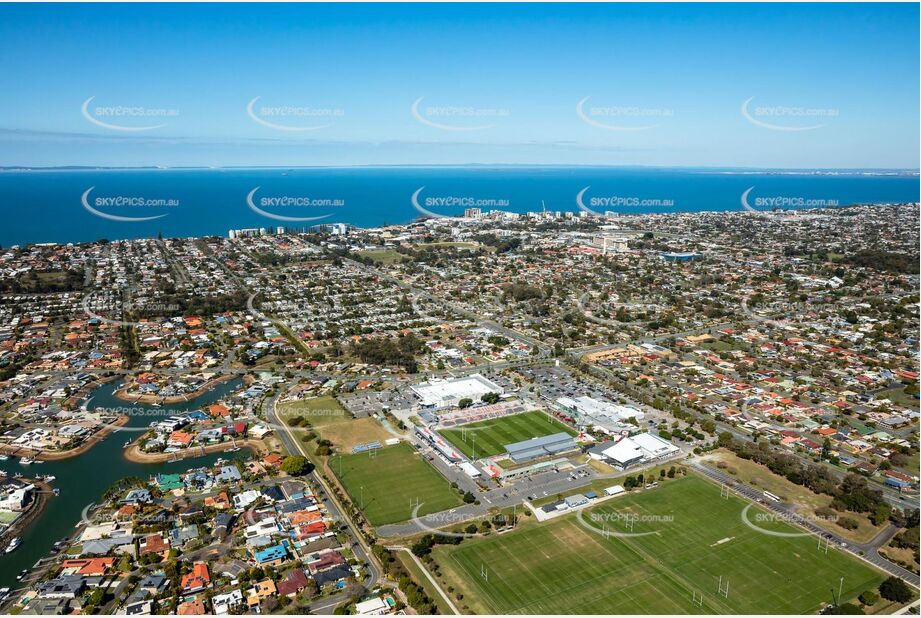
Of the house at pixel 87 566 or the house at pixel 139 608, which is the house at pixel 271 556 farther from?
the house at pixel 87 566

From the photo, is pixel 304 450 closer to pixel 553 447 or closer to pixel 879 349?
pixel 553 447

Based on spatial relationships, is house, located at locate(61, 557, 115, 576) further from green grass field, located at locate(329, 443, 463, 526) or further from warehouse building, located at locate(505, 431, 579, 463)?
warehouse building, located at locate(505, 431, 579, 463)

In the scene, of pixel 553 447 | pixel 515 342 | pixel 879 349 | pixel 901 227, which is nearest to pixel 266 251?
pixel 515 342

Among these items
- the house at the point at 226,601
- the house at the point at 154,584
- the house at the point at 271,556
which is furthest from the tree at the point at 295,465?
the house at the point at 226,601

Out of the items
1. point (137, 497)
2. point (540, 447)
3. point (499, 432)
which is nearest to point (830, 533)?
point (540, 447)

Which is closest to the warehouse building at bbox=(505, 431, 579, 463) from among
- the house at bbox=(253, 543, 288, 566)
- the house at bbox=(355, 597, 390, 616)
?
the house at bbox=(355, 597, 390, 616)
